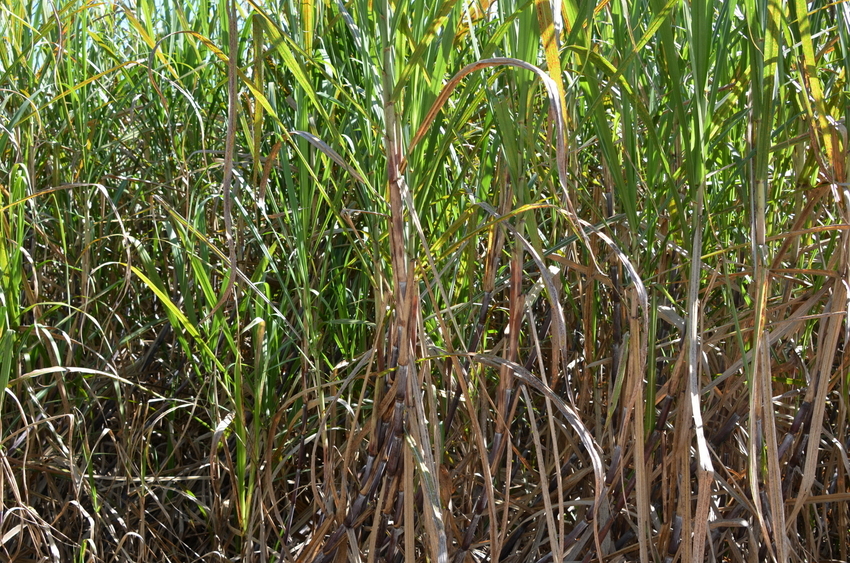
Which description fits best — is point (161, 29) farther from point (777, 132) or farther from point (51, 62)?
point (777, 132)

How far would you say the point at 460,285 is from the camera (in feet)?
2.99

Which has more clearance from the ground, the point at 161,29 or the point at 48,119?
the point at 161,29

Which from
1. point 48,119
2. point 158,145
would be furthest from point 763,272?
point 48,119

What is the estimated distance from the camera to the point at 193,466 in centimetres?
103

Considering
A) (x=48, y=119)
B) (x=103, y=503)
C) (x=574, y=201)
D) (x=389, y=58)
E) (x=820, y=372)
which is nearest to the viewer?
(x=389, y=58)

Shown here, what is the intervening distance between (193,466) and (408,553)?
447 mm

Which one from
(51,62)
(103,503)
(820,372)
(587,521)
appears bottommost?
(103,503)

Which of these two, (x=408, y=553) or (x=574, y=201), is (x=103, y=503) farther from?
(x=574, y=201)

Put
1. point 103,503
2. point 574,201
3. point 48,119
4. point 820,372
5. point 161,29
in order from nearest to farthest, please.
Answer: point 820,372 < point 574,201 < point 103,503 < point 48,119 < point 161,29

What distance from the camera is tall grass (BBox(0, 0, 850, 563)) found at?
2.13 feet

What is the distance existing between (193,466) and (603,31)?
2.50 ft

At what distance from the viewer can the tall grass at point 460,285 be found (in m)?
0.65

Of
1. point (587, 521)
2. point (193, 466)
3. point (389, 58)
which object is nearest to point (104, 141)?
point (193, 466)

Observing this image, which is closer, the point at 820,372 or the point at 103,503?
the point at 820,372
